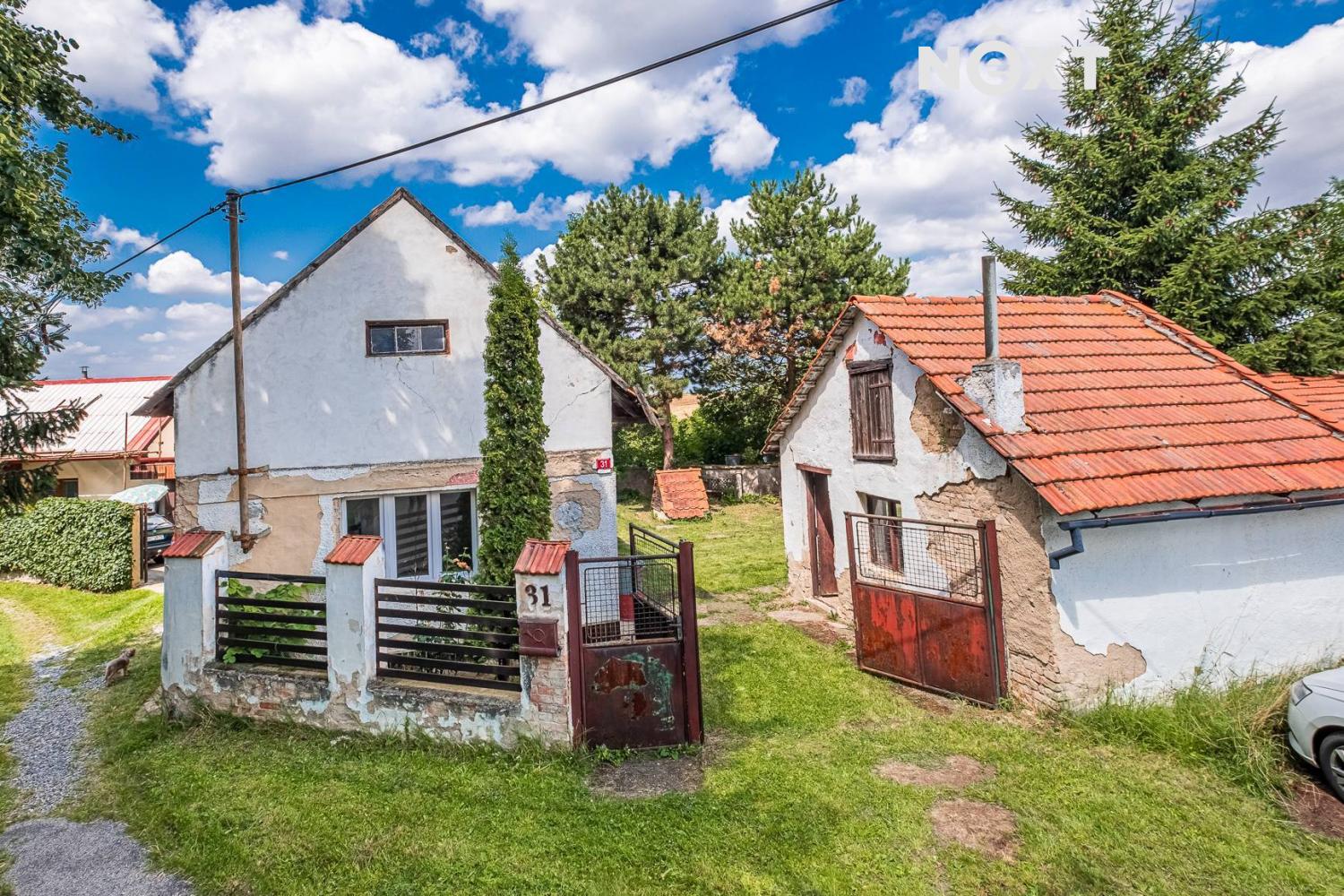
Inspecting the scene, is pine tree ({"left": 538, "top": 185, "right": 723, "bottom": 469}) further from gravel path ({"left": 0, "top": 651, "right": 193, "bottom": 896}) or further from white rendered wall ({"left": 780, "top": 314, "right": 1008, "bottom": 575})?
gravel path ({"left": 0, "top": 651, "right": 193, "bottom": 896})

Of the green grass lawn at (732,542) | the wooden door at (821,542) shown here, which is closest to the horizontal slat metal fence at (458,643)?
the wooden door at (821,542)

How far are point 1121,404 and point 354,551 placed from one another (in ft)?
29.5

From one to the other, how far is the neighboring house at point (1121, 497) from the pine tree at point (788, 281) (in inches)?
652

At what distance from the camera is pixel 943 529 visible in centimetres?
785

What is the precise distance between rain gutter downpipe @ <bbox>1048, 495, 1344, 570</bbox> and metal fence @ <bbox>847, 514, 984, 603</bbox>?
3.14 ft

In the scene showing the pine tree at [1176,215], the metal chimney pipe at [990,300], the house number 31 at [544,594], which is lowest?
the house number 31 at [544,594]

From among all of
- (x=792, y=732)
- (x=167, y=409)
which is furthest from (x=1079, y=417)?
(x=167, y=409)

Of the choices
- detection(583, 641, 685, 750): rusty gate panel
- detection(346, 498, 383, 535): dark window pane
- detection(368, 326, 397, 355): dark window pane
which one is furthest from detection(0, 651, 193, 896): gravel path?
detection(368, 326, 397, 355): dark window pane

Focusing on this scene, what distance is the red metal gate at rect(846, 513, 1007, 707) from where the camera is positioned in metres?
7.06

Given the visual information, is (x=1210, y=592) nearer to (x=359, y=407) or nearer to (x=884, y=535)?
(x=884, y=535)

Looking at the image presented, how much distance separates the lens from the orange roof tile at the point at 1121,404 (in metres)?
6.68

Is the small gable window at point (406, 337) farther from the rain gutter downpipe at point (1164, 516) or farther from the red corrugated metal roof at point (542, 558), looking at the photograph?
the rain gutter downpipe at point (1164, 516)

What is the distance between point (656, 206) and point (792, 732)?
2427 cm

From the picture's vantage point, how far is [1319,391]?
34.8ft
